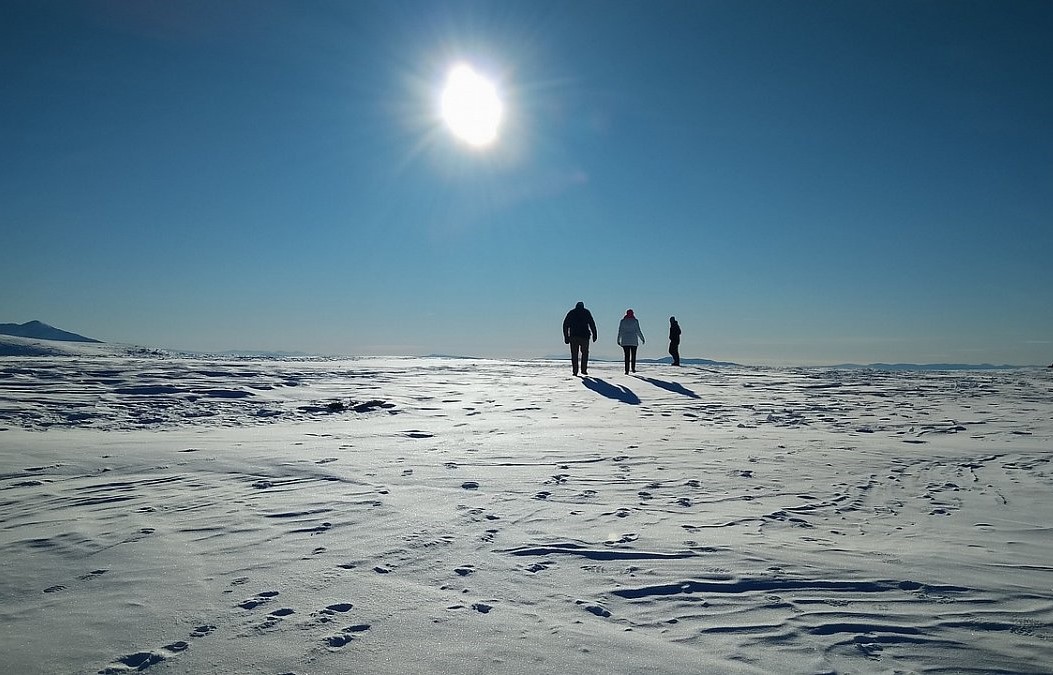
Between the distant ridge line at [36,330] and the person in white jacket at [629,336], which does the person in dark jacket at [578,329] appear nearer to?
the person in white jacket at [629,336]

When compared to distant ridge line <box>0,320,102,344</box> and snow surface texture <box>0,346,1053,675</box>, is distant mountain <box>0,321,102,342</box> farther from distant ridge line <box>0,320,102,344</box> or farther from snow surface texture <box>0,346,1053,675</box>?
snow surface texture <box>0,346,1053,675</box>

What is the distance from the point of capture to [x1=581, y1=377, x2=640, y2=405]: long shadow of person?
37.2ft

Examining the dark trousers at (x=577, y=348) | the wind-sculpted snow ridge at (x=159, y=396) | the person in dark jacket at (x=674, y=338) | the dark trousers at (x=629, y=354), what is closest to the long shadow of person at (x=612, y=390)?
the dark trousers at (x=577, y=348)

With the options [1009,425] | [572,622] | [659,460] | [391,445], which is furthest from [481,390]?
[572,622]

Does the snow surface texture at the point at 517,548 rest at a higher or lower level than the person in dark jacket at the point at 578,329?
lower

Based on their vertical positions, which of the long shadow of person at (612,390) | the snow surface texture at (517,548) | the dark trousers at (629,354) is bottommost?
the snow surface texture at (517,548)

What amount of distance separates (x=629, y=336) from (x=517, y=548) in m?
14.6

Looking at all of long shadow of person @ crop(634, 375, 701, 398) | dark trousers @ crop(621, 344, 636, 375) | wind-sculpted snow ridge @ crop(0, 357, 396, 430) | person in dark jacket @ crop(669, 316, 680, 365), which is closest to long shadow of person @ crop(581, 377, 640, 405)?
long shadow of person @ crop(634, 375, 701, 398)

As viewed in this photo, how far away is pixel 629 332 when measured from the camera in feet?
58.4

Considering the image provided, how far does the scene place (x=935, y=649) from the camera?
240 centimetres

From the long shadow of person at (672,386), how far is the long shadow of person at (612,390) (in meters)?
1.01

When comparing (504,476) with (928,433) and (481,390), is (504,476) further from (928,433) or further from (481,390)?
(481,390)

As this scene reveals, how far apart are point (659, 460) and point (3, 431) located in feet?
24.5

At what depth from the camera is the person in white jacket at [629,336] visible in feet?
57.8
